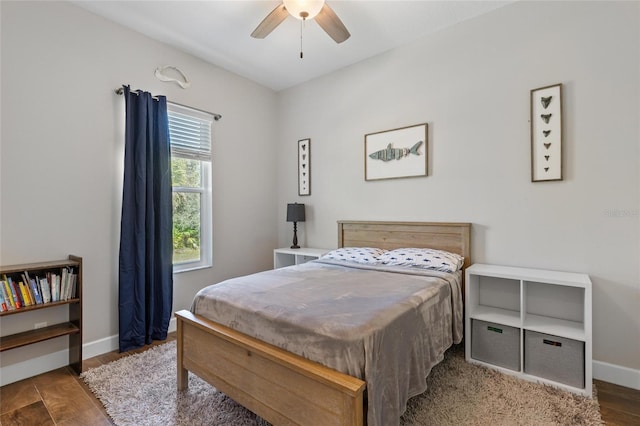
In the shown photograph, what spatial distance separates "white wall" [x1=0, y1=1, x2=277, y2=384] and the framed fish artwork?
2002 millimetres

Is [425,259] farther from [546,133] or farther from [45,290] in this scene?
[45,290]

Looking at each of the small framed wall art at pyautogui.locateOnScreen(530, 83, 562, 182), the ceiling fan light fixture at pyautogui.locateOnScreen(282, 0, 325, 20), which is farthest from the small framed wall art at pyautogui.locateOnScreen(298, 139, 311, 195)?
the small framed wall art at pyautogui.locateOnScreen(530, 83, 562, 182)

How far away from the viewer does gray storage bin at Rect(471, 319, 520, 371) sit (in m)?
2.21

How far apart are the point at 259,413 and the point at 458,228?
218 centimetres

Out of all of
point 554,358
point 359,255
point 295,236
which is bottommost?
point 554,358

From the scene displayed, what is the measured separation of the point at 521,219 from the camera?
250cm

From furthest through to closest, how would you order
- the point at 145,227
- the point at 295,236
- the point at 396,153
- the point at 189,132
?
the point at 295,236 < the point at 189,132 < the point at 396,153 < the point at 145,227

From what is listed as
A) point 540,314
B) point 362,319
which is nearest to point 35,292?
point 362,319

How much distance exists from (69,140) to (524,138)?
3.71 m

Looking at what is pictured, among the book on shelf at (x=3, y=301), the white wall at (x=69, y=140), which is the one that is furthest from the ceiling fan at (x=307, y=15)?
the book on shelf at (x=3, y=301)

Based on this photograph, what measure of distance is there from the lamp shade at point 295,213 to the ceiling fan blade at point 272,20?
196cm

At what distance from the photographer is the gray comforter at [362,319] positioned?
4.43ft

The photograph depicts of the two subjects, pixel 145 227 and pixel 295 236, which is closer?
pixel 145 227

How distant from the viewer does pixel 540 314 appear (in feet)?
7.89
